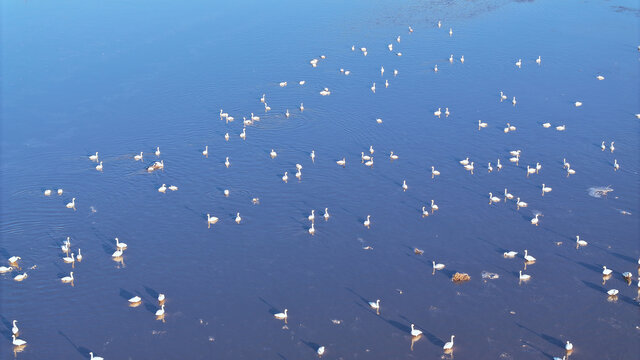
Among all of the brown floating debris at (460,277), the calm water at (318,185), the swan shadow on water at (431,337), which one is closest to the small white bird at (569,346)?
→ the calm water at (318,185)

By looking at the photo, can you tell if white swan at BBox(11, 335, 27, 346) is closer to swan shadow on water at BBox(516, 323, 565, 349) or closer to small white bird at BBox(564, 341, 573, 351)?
swan shadow on water at BBox(516, 323, 565, 349)

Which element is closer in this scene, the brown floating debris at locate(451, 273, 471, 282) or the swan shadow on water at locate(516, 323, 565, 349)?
the swan shadow on water at locate(516, 323, 565, 349)

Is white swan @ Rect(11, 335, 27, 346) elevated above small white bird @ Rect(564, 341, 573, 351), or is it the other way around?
white swan @ Rect(11, 335, 27, 346)

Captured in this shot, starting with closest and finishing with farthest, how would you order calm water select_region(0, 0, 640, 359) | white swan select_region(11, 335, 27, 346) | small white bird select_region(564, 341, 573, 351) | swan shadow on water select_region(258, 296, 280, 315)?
small white bird select_region(564, 341, 573, 351) → white swan select_region(11, 335, 27, 346) → calm water select_region(0, 0, 640, 359) → swan shadow on water select_region(258, 296, 280, 315)

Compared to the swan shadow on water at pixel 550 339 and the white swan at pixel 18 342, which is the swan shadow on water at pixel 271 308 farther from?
the swan shadow on water at pixel 550 339

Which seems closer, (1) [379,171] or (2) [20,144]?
(1) [379,171]

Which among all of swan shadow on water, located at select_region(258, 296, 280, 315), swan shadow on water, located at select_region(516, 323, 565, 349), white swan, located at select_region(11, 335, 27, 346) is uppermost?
white swan, located at select_region(11, 335, 27, 346)

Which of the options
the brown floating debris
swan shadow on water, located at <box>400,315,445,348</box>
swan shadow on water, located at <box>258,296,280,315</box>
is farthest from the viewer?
the brown floating debris

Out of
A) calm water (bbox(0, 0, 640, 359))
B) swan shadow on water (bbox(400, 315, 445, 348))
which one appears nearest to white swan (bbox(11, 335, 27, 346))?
calm water (bbox(0, 0, 640, 359))

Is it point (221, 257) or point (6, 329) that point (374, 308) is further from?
point (6, 329)

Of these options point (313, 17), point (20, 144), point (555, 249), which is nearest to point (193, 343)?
point (555, 249)
